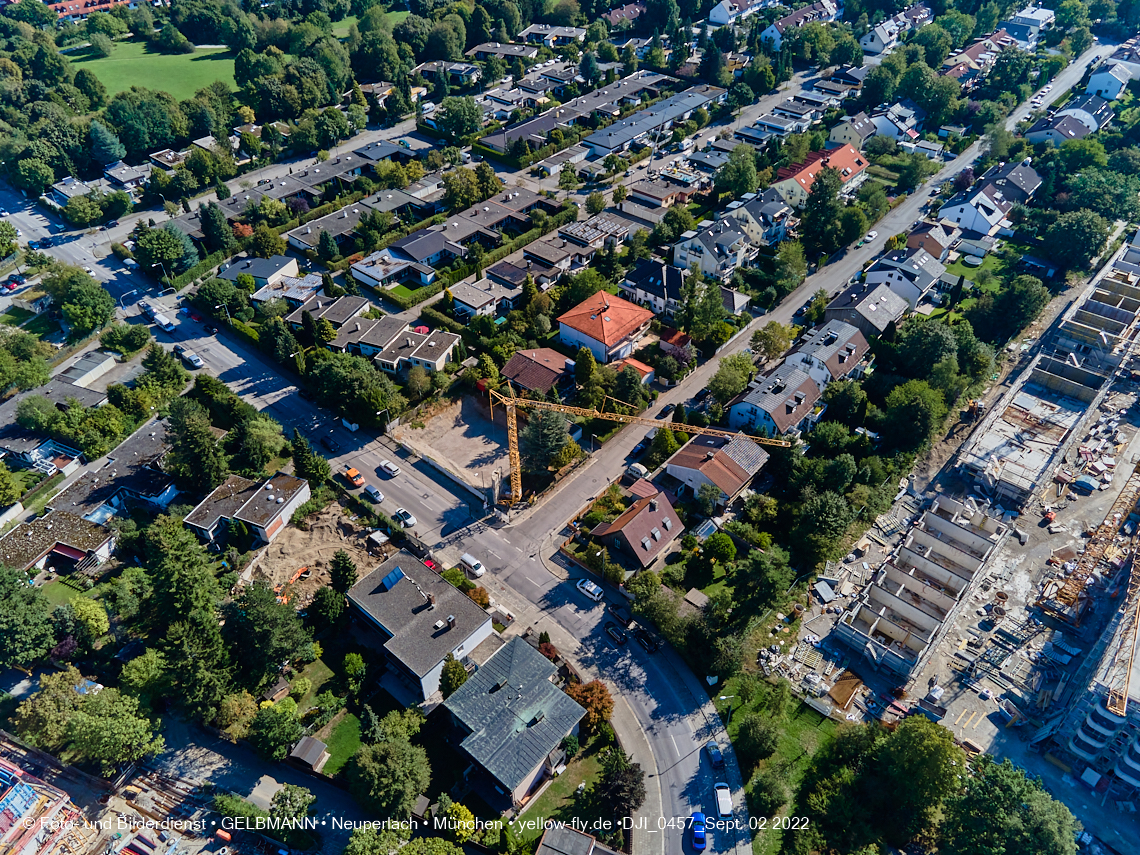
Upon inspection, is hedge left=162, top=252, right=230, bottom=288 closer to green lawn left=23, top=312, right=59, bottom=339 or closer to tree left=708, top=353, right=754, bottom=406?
green lawn left=23, top=312, right=59, bottom=339

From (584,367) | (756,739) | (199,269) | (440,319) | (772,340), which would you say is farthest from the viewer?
(199,269)

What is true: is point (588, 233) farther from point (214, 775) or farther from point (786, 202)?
point (214, 775)

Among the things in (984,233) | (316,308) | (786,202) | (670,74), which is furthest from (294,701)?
(670,74)

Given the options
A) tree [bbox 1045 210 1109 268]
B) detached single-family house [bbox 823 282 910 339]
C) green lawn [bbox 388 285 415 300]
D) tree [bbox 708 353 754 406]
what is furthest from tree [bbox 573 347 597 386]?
tree [bbox 1045 210 1109 268]

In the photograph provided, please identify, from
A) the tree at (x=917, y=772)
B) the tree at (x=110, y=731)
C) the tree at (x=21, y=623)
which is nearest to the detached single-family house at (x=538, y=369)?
the tree at (x=110, y=731)

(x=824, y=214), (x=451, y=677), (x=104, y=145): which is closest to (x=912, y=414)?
(x=824, y=214)

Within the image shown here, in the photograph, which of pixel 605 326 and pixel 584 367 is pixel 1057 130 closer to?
pixel 605 326

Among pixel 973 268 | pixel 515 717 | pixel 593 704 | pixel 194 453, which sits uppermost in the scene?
pixel 194 453
